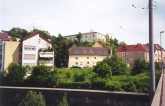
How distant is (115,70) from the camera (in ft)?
174

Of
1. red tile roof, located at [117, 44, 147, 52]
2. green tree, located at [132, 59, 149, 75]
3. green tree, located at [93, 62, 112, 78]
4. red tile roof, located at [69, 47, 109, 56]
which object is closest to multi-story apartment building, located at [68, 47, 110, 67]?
red tile roof, located at [69, 47, 109, 56]

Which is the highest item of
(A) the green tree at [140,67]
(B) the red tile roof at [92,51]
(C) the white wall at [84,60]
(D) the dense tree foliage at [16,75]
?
(B) the red tile roof at [92,51]

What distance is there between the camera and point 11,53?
195 ft

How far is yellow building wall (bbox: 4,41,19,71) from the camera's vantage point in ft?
192

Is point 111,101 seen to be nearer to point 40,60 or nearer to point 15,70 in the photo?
point 15,70

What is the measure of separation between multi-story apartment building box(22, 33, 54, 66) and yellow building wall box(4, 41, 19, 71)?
Answer: 1253 millimetres

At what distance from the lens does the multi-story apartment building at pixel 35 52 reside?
60.5 meters

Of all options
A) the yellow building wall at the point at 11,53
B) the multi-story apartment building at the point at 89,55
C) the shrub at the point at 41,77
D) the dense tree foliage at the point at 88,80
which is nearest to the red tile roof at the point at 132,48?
the multi-story apartment building at the point at 89,55

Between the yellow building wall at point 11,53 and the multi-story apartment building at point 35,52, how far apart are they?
4.11ft

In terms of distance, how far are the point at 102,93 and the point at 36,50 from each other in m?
36.9

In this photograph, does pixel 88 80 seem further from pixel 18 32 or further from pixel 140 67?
pixel 18 32

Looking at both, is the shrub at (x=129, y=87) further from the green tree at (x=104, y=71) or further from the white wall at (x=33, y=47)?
the white wall at (x=33, y=47)

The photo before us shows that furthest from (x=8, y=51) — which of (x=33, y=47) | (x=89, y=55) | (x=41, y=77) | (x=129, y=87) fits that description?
(x=129, y=87)

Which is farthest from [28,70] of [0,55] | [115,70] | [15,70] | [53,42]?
[53,42]
